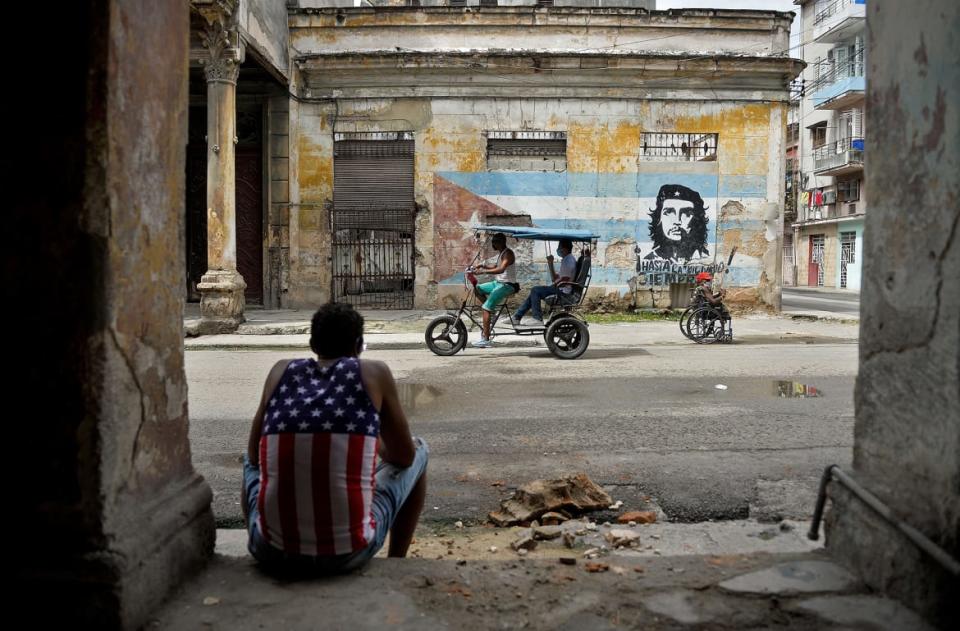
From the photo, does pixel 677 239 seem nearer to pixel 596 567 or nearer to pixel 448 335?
pixel 448 335

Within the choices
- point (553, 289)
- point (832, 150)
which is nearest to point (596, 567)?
point (553, 289)

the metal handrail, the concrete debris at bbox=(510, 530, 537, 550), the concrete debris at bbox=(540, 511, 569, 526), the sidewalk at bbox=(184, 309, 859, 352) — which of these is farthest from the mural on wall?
the metal handrail

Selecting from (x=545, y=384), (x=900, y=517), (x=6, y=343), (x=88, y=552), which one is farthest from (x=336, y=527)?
(x=545, y=384)

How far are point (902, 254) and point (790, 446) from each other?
3.02 m

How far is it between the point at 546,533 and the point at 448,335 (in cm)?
686

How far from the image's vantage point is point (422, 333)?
1306 centimetres

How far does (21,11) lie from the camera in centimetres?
210

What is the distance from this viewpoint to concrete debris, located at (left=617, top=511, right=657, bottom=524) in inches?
147

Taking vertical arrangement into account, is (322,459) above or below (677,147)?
below

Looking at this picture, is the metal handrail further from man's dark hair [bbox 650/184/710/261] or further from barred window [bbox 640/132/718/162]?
barred window [bbox 640/132/718/162]

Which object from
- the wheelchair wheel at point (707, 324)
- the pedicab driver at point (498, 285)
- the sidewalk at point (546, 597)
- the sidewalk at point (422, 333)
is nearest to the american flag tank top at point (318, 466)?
the sidewalk at point (546, 597)

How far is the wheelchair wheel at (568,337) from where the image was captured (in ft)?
33.0

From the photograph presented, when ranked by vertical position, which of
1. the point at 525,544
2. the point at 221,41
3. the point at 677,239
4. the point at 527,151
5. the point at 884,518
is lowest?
the point at 525,544

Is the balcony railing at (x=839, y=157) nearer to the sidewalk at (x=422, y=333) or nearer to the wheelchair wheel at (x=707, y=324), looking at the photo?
the sidewalk at (x=422, y=333)
